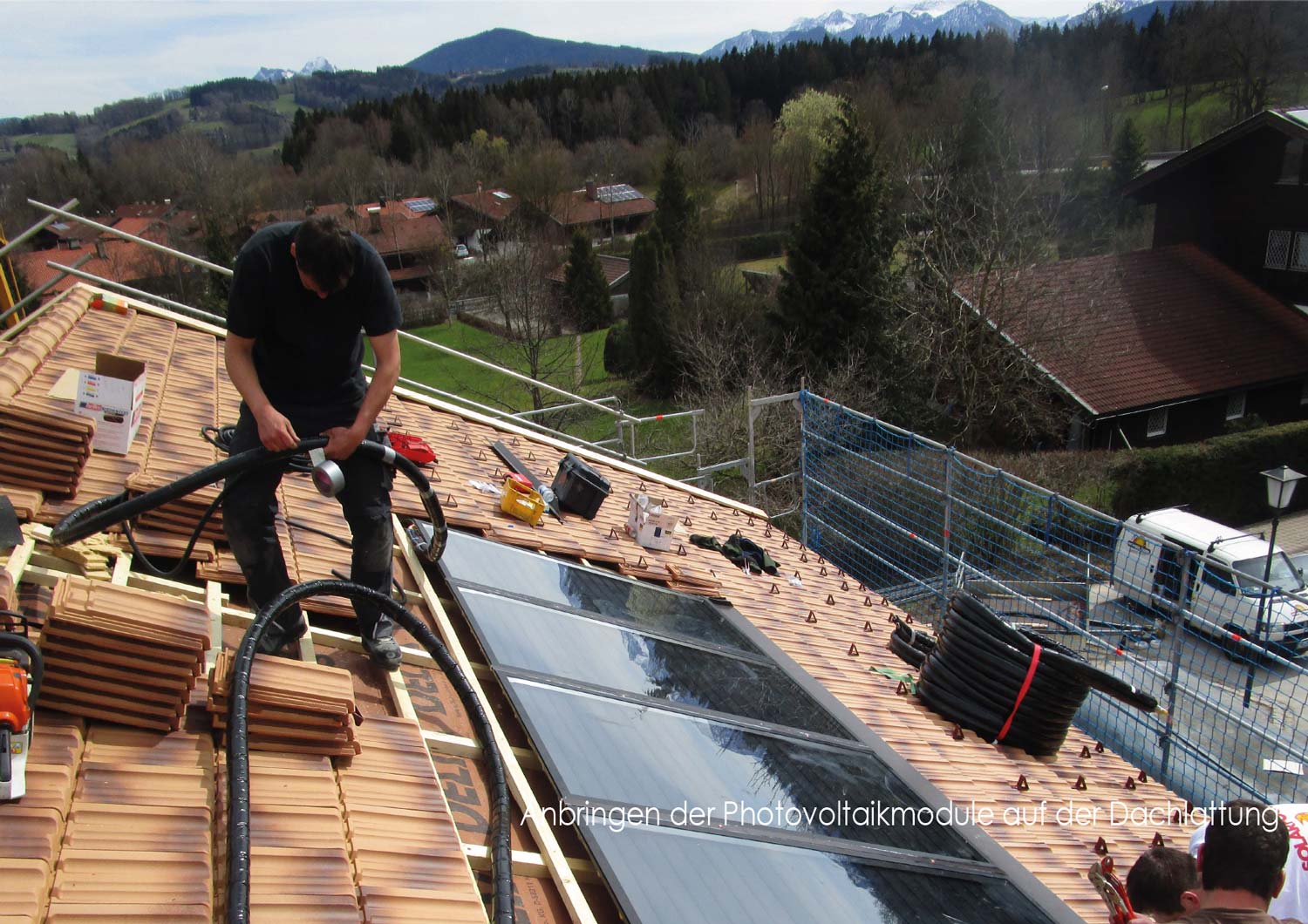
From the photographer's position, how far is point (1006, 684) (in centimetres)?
657

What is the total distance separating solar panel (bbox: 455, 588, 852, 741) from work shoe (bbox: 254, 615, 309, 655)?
93cm

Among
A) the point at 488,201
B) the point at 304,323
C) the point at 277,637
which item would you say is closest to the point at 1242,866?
the point at 277,637

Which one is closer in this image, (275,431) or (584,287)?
(275,431)

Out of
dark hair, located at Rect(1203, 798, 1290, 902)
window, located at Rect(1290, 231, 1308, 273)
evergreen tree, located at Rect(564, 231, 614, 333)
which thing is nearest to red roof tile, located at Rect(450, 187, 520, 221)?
evergreen tree, located at Rect(564, 231, 614, 333)

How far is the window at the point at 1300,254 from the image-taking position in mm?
32062

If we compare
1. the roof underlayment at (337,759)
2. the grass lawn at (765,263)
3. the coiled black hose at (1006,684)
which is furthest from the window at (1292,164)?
the coiled black hose at (1006,684)

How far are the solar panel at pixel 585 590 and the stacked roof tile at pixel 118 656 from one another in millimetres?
2276

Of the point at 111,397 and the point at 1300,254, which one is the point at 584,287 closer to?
the point at 1300,254

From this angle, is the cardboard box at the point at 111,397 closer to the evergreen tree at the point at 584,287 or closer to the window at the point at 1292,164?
the window at the point at 1292,164

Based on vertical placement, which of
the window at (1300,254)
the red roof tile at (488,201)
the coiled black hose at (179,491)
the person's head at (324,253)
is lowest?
the window at (1300,254)

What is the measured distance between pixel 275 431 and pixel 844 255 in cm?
2980

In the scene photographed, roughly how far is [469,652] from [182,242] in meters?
55.2

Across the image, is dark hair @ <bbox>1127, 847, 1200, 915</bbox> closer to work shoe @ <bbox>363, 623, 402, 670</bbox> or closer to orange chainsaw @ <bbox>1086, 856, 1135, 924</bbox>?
orange chainsaw @ <bbox>1086, 856, 1135, 924</bbox>

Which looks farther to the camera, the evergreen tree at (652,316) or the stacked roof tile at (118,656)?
the evergreen tree at (652,316)
